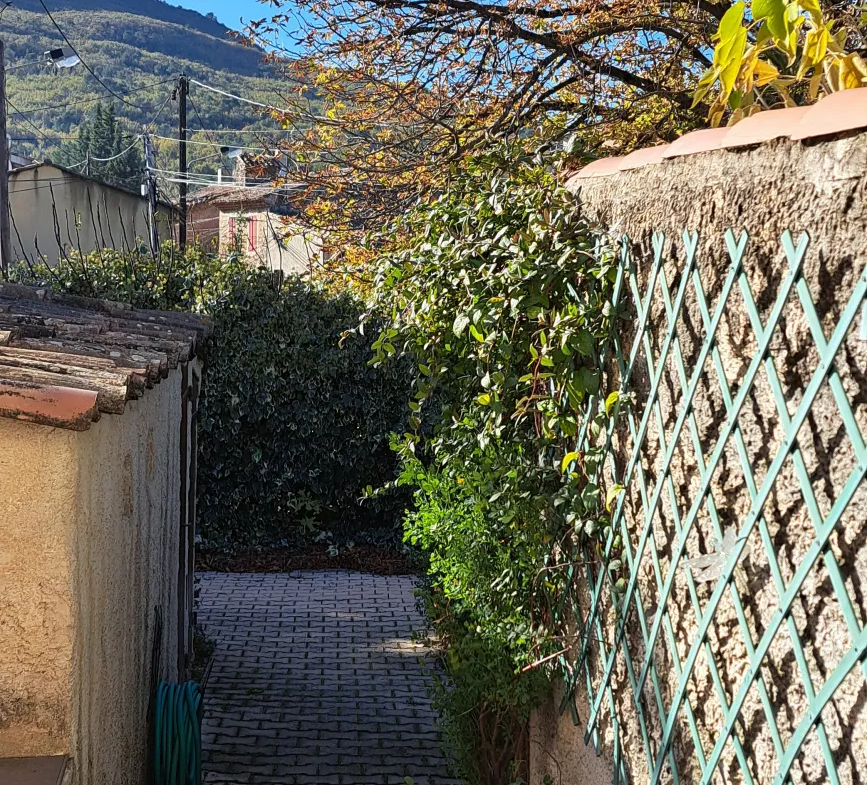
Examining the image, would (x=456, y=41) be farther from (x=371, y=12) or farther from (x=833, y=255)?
(x=833, y=255)

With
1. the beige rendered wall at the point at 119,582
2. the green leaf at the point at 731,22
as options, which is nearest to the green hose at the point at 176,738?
the beige rendered wall at the point at 119,582

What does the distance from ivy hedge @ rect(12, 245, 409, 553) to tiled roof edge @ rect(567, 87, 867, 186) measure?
7.62 metres

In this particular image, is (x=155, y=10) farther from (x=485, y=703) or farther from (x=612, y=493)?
(x=612, y=493)

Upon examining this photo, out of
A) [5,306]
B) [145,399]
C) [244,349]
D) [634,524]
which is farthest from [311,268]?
[634,524]

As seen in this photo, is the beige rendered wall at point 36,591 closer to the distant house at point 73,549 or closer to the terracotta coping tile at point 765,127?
the distant house at point 73,549

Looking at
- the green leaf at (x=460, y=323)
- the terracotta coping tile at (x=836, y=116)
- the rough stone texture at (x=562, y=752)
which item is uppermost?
the terracotta coping tile at (x=836, y=116)

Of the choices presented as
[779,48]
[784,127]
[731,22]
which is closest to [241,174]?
[779,48]

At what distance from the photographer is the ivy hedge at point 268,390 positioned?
10.0m

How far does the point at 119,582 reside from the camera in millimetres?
3227

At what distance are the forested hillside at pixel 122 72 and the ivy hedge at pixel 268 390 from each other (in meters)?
35.6

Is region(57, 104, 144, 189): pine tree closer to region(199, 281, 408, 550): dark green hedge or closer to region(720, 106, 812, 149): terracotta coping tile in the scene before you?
region(199, 281, 408, 550): dark green hedge

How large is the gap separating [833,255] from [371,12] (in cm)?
540

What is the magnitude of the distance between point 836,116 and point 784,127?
174mm

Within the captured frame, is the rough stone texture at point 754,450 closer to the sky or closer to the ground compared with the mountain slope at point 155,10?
closer to the ground
